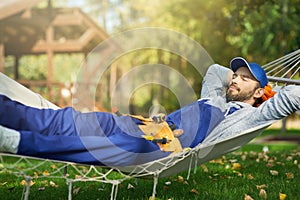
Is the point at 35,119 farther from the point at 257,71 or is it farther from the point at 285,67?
the point at 285,67

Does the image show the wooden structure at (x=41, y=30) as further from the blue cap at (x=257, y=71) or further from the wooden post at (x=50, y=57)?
the blue cap at (x=257, y=71)

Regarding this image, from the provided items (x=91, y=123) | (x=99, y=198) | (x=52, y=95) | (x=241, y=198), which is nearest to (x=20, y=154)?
(x=91, y=123)

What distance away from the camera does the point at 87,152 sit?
2164 millimetres

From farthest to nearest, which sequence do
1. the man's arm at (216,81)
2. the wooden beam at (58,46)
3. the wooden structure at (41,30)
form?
the wooden beam at (58,46), the wooden structure at (41,30), the man's arm at (216,81)

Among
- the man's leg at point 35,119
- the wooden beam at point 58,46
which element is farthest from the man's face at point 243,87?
the wooden beam at point 58,46

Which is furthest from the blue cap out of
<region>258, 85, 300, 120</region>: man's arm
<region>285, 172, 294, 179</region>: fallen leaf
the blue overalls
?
<region>285, 172, 294, 179</region>: fallen leaf

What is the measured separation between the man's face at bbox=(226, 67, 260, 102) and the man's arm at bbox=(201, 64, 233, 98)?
13 centimetres

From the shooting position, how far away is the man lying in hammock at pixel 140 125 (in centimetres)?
212

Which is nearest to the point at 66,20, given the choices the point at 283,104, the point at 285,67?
the point at 285,67

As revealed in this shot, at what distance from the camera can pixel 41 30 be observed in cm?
1101

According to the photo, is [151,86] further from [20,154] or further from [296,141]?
[20,154]

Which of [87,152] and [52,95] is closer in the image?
[87,152]

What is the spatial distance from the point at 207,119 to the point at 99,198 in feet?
2.58

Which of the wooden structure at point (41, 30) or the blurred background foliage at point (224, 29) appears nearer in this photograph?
the blurred background foliage at point (224, 29)
